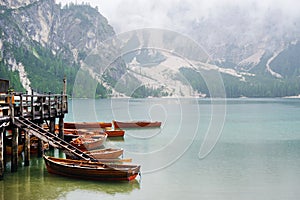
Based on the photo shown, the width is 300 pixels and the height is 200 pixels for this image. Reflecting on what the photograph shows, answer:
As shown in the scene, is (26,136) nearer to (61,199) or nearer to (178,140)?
(61,199)

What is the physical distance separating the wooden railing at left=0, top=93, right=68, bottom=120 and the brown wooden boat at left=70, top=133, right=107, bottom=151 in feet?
10.6

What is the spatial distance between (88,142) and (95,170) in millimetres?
13489

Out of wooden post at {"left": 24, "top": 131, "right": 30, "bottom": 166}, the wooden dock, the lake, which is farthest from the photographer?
wooden post at {"left": 24, "top": 131, "right": 30, "bottom": 166}

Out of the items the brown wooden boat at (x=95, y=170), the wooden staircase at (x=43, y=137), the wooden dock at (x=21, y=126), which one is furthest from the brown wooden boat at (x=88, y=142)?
the brown wooden boat at (x=95, y=170)

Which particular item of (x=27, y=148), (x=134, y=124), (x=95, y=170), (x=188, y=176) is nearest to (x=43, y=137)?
(x=27, y=148)

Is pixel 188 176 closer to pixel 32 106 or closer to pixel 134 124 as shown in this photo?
pixel 32 106

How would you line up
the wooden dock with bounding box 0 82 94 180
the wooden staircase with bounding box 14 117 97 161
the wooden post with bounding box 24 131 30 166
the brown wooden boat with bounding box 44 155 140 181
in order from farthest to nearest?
the wooden post with bounding box 24 131 30 166, the wooden staircase with bounding box 14 117 97 161, the wooden dock with bounding box 0 82 94 180, the brown wooden boat with bounding box 44 155 140 181

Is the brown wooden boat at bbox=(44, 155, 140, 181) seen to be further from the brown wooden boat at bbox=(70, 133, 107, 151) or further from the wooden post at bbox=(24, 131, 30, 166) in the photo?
the brown wooden boat at bbox=(70, 133, 107, 151)

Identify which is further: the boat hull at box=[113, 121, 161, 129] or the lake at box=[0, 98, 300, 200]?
the boat hull at box=[113, 121, 161, 129]

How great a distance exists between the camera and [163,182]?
29266mm

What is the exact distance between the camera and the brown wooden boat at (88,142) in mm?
38469

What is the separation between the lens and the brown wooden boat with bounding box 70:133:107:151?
3847 centimetres

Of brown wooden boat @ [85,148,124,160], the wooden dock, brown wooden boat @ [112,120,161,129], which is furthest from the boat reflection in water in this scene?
brown wooden boat @ [112,120,161,129]

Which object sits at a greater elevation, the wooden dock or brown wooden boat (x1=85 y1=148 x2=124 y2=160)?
the wooden dock
